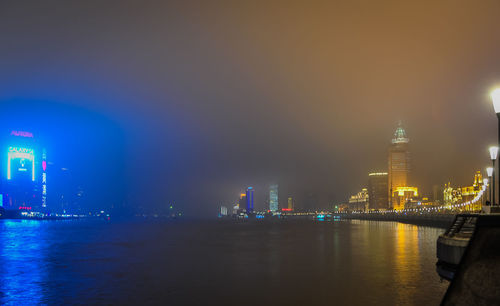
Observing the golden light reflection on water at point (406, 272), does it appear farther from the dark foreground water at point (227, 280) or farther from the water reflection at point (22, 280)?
the water reflection at point (22, 280)

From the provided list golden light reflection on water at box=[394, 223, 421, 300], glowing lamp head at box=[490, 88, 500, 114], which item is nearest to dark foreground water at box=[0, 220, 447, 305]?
golden light reflection on water at box=[394, 223, 421, 300]

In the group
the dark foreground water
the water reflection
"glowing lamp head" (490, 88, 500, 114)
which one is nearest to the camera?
"glowing lamp head" (490, 88, 500, 114)

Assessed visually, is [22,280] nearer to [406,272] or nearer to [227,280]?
[227,280]

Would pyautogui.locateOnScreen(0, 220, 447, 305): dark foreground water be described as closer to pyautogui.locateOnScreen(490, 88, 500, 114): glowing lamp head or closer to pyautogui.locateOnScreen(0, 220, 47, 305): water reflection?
pyautogui.locateOnScreen(0, 220, 47, 305): water reflection

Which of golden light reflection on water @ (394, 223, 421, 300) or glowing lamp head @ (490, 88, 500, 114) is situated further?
golden light reflection on water @ (394, 223, 421, 300)

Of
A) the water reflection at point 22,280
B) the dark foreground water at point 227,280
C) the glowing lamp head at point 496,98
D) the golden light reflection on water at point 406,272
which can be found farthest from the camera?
the golden light reflection on water at point 406,272

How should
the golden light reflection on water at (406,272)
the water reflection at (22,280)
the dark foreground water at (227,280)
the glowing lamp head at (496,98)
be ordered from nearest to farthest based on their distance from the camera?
the glowing lamp head at (496,98), the dark foreground water at (227,280), the water reflection at (22,280), the golden light reflection on water at (406,272)

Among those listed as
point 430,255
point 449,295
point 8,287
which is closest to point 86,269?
point 8,287

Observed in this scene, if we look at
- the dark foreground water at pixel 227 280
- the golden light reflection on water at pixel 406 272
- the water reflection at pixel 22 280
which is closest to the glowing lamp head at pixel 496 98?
the dark foreground water at pixel 227 280

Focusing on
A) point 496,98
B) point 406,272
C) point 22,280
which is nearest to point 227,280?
point 406,272

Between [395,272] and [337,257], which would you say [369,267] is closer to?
[395,272]

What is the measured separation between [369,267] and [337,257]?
28.0 ft

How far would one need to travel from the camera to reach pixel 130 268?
117ft

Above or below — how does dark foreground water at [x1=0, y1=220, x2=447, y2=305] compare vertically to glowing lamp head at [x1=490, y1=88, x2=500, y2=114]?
below
